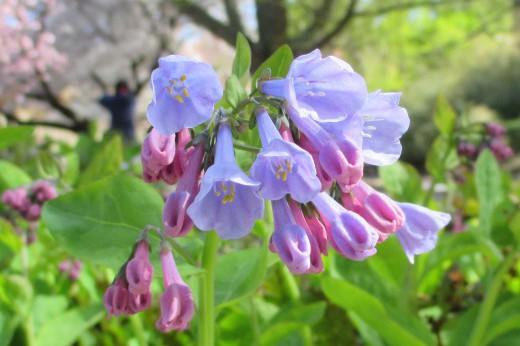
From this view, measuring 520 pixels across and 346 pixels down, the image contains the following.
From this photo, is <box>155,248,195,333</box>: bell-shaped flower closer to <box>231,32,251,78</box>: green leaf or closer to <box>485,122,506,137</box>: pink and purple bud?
<box>231,32,251,78</box>: green leaf

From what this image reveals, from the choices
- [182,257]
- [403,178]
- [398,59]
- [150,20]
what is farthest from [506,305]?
[398,59]

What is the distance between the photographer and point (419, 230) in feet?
2.11

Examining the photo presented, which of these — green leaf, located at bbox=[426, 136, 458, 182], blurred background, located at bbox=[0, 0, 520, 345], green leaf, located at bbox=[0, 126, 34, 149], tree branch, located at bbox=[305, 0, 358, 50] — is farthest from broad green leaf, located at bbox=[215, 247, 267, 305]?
tree branch, located at bbox=[305, 0, 358, 50]

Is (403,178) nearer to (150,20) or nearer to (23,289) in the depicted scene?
(23,289)

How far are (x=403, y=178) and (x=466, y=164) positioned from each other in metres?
0.34

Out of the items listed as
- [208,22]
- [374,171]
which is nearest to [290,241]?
[374,171]

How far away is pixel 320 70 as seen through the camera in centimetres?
57

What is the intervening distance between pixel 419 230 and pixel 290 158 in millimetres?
197

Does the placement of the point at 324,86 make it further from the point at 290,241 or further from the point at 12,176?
the point at 12,176

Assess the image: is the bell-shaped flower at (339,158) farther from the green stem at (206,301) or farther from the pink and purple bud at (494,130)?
the pink and purple bud at (494,130)

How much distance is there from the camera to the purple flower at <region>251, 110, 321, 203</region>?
1.74 feet

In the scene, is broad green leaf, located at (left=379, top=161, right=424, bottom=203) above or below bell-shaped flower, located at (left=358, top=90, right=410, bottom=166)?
below

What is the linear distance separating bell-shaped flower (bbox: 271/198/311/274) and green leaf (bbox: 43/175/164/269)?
257 millimetres

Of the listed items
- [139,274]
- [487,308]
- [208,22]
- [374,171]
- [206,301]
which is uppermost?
[139,274]
